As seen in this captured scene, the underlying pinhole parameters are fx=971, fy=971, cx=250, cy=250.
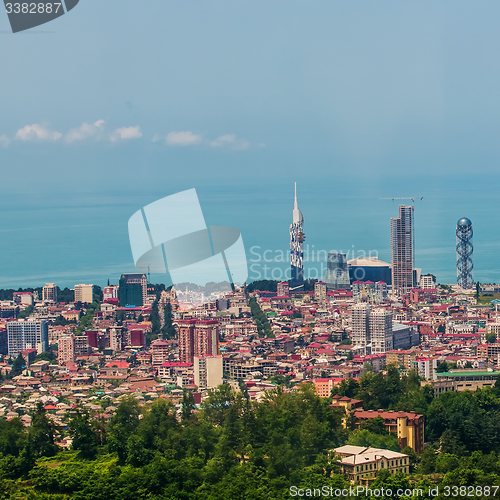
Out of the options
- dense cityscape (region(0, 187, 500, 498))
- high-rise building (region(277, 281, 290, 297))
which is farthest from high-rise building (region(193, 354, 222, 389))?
high-rise building (region(277, 281, 290, 297))

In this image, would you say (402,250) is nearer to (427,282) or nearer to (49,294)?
→ (427,282)

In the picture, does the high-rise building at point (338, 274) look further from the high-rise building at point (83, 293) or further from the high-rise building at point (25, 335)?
the high-rise building at point (25, 335)

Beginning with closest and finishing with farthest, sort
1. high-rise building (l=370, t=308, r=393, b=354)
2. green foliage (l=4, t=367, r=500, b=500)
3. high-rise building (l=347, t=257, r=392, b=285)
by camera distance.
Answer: green foliage (l=4, t=367, r=500, b=500) → high-rise building (l=370, t=308, r=393, b=354) → high-rise building (l=347, t=257, r=392, b=285)

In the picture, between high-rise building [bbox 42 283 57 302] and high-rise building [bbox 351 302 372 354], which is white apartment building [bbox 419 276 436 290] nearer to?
high-rise building [bbox 351 302 372 354]

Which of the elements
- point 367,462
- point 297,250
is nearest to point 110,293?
point 297,250

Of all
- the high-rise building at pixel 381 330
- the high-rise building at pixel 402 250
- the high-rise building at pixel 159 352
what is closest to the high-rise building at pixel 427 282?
the high-rise building at pixel 402 250

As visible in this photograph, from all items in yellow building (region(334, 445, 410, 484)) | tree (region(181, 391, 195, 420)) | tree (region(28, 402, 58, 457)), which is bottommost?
yellow building (region(334, 445, 410, 484))

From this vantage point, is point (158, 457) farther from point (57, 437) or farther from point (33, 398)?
point (33, 398)

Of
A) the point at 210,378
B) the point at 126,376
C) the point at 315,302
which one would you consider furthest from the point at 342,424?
the point at 315,302
